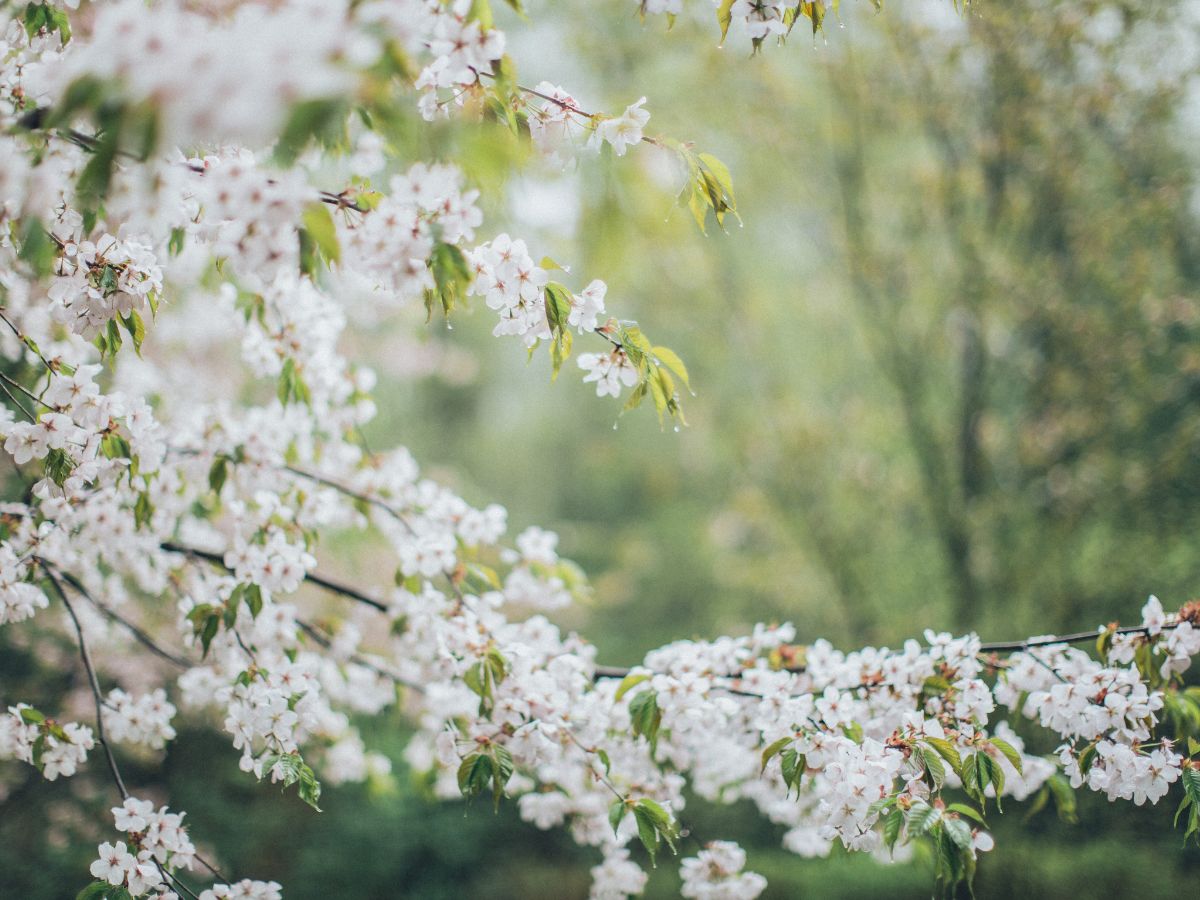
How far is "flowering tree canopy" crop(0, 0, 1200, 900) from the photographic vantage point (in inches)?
38.3

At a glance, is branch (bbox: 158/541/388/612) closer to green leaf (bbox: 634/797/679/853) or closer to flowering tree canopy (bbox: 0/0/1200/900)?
flowering tree canopy (bbox: 0/0/1200/900)

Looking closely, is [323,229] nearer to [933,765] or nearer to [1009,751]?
[933,765]

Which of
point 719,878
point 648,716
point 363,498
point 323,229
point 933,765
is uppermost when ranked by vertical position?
point 363,498

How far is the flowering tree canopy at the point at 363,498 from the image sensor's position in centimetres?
97

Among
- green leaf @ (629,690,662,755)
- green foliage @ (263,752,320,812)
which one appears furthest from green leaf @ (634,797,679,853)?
green foliage @ (263,752,320,812)

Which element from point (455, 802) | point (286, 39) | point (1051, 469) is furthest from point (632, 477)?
point (286, 39)

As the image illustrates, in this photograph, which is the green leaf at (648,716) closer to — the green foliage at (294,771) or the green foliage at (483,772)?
the green foliage at (483,772)

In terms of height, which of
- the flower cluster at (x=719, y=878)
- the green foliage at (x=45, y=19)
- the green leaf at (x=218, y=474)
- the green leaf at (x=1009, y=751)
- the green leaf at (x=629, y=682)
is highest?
the green foliage at (x=45, y=19)

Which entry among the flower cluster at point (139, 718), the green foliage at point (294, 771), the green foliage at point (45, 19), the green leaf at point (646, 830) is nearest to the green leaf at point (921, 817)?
the green leaf at point (646, 830)

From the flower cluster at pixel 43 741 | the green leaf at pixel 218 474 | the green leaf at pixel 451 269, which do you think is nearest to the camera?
the green leaf at pixel 451 269

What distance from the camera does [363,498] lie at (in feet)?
7.22

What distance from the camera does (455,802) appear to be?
525 cm

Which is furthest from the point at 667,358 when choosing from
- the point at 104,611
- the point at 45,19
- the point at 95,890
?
the point at 104,611

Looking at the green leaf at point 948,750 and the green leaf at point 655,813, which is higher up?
the green leaf at point 948,750
